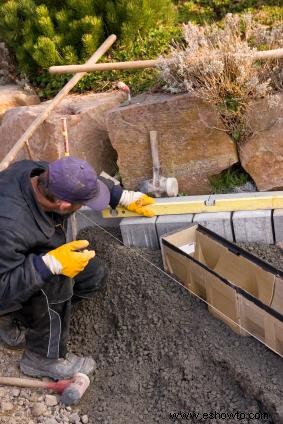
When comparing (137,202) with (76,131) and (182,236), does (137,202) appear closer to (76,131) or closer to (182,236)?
(182,236)

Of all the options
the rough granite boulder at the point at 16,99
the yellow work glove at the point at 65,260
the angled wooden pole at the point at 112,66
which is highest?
the angled wooden pole at the point at 112,66

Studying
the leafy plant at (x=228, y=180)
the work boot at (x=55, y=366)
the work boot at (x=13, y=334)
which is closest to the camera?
the work boot at (x=55, y=366)

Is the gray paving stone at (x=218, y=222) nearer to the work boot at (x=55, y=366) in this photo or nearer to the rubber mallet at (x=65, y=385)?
the work boot at (x=55, y=366)

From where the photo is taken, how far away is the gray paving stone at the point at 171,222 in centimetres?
409

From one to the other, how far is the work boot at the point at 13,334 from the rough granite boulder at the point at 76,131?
1.67m

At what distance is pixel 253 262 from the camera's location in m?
3.51

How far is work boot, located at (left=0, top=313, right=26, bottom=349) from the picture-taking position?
12.5ft

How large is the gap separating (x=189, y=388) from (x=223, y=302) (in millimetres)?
520

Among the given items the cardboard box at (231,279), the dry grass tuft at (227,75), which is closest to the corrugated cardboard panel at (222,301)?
the cardboard box at (231,279)

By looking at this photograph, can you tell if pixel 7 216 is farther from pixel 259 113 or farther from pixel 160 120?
pixel 259 113

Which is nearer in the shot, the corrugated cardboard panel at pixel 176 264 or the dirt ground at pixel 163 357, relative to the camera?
the dirt ground at pixel 163 357

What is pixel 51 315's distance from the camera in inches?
139

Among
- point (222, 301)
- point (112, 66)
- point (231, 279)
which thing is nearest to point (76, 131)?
Answer: point (112, 66)

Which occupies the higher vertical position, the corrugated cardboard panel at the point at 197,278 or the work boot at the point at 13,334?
the corrugated cardboard panel at the point at 197,278
